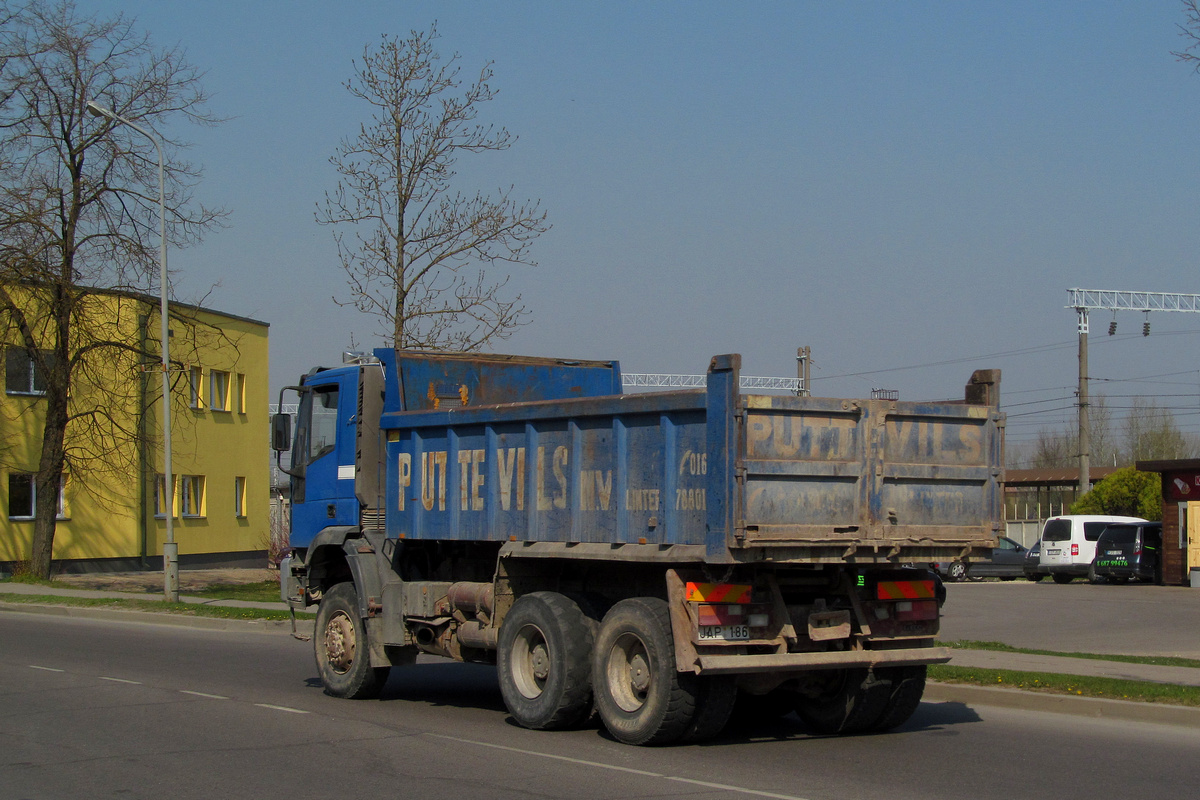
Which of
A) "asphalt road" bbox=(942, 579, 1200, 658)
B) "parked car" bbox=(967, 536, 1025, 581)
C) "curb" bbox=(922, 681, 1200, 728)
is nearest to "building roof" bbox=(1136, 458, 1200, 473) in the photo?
"asphalt road" bbox=(942, 579, 1200, 658)

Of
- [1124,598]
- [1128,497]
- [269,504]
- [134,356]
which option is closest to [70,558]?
[134,356]

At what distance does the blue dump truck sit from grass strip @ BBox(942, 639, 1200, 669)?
525cm

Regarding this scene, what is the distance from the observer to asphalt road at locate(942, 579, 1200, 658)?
17281mm

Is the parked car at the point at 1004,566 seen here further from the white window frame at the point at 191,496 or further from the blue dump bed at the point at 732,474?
the blue dump bed at the point at 732,474

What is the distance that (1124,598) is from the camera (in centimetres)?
2694

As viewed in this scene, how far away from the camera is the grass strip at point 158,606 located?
21.0 m

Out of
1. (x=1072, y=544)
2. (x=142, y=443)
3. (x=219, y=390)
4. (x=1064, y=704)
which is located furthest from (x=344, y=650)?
(x=219, y=390)

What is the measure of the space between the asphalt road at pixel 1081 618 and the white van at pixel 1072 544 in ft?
10.8

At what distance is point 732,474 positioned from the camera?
8438 millimetres

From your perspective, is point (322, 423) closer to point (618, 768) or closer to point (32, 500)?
point (618, 768)

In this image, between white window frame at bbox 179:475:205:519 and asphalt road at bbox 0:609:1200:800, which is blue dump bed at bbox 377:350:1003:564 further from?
white window frame at bbox 179:475:205:519

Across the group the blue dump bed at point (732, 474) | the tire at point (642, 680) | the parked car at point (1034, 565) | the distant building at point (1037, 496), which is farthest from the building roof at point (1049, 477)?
the tire at point (642, 680)

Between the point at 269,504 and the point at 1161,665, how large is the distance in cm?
3550

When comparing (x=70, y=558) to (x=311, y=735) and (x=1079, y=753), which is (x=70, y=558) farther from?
(x=1079, y=753)
